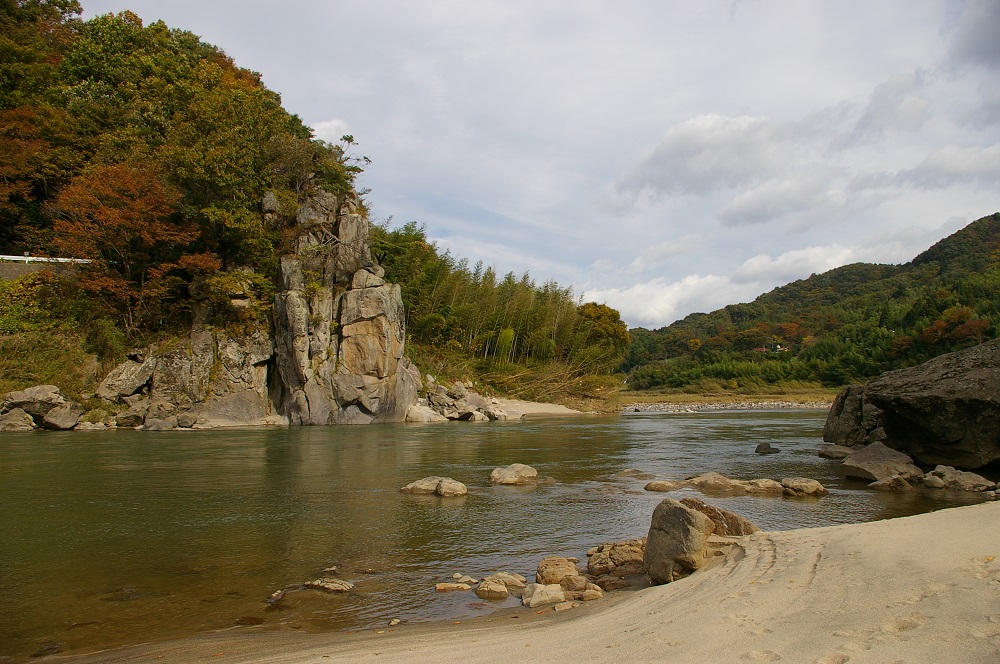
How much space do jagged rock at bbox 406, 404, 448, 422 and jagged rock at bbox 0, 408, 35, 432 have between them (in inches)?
641

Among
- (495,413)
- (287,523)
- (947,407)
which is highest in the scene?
(947,407)

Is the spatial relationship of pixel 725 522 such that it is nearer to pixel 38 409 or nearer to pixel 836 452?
pixel 836 452

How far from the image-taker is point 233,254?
3031 centimetres

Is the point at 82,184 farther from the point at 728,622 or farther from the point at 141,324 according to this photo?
the point at 728,622

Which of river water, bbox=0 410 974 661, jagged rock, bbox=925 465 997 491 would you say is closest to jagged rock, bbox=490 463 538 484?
river water, bbox=0 410 974 661

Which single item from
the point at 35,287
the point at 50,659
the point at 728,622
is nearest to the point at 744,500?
the point at 728,622

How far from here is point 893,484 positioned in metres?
11.6

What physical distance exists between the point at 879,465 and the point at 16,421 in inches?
1065

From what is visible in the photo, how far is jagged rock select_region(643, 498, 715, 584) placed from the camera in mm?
5746

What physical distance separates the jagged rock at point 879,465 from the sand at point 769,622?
7376 mm

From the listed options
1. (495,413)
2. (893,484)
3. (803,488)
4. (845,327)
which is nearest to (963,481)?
(893,484)

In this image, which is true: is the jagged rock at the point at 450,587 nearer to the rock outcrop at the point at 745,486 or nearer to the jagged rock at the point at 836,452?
Result: the rock outcrop at the point at 745,486

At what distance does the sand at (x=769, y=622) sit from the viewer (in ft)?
10.6

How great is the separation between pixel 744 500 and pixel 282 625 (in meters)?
8.35
